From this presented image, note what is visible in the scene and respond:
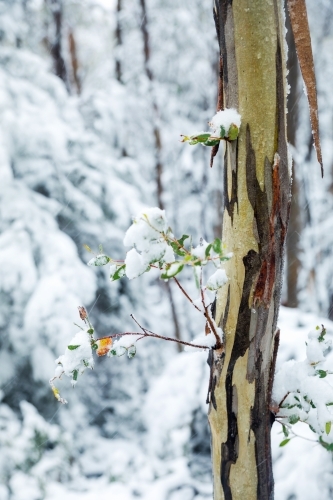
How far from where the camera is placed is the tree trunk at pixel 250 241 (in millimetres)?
649

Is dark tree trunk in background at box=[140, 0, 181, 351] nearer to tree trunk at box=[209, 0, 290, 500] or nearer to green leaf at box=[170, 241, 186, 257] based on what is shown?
tree trunk at box=[209, 0, 290, 500]

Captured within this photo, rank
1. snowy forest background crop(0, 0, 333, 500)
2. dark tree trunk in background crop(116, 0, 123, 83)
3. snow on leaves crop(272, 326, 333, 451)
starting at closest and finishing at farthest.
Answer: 1. snow on leaves crop(272, 326, 333, 451)
2. snowy forest background crop(0, 0, 333, 500)
3. dark tree trunk in background crop(116, 0, 123, 83)

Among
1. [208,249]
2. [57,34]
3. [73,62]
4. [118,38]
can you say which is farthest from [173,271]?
[73,62]

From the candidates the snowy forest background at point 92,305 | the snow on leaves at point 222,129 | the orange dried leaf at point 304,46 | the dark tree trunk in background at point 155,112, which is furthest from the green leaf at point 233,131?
the dark tree trunk in background at point 155,112

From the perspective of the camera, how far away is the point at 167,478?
213 cm

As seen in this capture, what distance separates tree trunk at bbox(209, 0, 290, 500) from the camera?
65cm

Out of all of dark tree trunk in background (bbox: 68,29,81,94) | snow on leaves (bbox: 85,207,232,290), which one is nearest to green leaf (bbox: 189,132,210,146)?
snow on leaves (bbox: 85,207,232,290)

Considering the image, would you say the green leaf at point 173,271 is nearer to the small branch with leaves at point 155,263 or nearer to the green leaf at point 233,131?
the small branch with leaves at point 155,263

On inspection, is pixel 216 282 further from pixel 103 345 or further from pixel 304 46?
pixel 304 46

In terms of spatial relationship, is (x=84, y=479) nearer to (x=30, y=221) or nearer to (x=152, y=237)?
(x=30, y=221)

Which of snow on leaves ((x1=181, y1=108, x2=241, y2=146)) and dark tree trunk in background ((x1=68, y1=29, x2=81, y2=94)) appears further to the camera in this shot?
dark tree trunk in background ((x1=68, y1=29, x2=81, y2=94))

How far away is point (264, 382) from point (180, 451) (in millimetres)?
1926

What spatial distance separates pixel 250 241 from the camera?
0.69 m

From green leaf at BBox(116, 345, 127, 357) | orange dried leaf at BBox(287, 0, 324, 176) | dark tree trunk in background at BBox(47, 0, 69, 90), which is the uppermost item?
dark tree trunk in background at BBox(47, 0, 69, 90)
